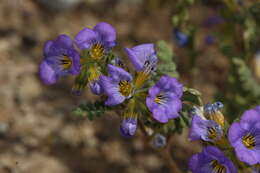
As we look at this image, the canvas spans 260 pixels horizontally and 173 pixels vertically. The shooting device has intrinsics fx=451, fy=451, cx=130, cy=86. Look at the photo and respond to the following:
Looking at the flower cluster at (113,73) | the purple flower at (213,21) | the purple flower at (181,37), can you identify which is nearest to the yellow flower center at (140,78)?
the flower cluster at (113,73)

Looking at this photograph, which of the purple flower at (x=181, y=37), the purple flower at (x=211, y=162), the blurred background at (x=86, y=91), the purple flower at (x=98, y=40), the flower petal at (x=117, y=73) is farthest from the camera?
the purple flower at (x=181, y=37)

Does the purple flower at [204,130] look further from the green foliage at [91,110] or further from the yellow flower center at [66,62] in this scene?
the yellow flower center at [66,62]

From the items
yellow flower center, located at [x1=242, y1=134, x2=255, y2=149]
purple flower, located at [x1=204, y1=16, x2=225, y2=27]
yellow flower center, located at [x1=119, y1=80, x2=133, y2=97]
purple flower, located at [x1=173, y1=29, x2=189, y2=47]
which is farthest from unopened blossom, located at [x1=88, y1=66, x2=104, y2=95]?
purple flower, located at [x1=204, y1=16, x2=225, y2=27]

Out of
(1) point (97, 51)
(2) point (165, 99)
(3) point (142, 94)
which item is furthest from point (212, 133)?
(1) point (97, 51)

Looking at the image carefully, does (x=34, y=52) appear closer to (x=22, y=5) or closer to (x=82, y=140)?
(x=22, y=5)

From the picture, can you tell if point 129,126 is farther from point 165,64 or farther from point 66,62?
point 165,64
